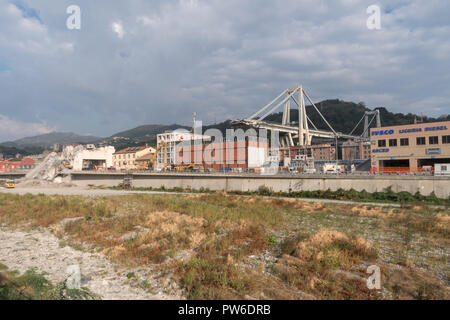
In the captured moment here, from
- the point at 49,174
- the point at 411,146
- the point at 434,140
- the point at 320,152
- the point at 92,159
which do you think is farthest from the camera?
the point at 320,152

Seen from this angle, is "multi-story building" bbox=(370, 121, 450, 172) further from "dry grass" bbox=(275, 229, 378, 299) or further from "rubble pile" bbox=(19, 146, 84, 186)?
"rubble pile" bbox=(19, 146, 84, 186)

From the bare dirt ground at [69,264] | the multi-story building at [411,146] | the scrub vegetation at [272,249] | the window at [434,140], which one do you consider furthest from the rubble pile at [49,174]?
the window at [434,140]

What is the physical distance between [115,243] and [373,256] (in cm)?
1391

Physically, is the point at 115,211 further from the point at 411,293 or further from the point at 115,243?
the point at 411,293

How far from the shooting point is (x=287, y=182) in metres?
43.0

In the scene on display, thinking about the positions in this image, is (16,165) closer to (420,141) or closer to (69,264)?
(69,264)

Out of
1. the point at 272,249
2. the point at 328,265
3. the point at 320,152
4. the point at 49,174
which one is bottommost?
the point at 272,249

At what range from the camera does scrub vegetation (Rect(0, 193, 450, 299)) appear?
9555 millimetres

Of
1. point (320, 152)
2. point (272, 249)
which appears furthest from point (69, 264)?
point (320, 152)

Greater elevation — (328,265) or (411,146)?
(411,146)

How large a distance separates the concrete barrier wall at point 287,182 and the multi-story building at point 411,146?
36.0ft

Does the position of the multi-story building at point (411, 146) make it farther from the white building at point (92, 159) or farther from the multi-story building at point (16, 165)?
the multi-story building at point (16, 165)

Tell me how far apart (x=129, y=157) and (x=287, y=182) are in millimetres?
76780

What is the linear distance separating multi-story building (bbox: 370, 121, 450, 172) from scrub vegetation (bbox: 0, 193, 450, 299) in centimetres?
2878
